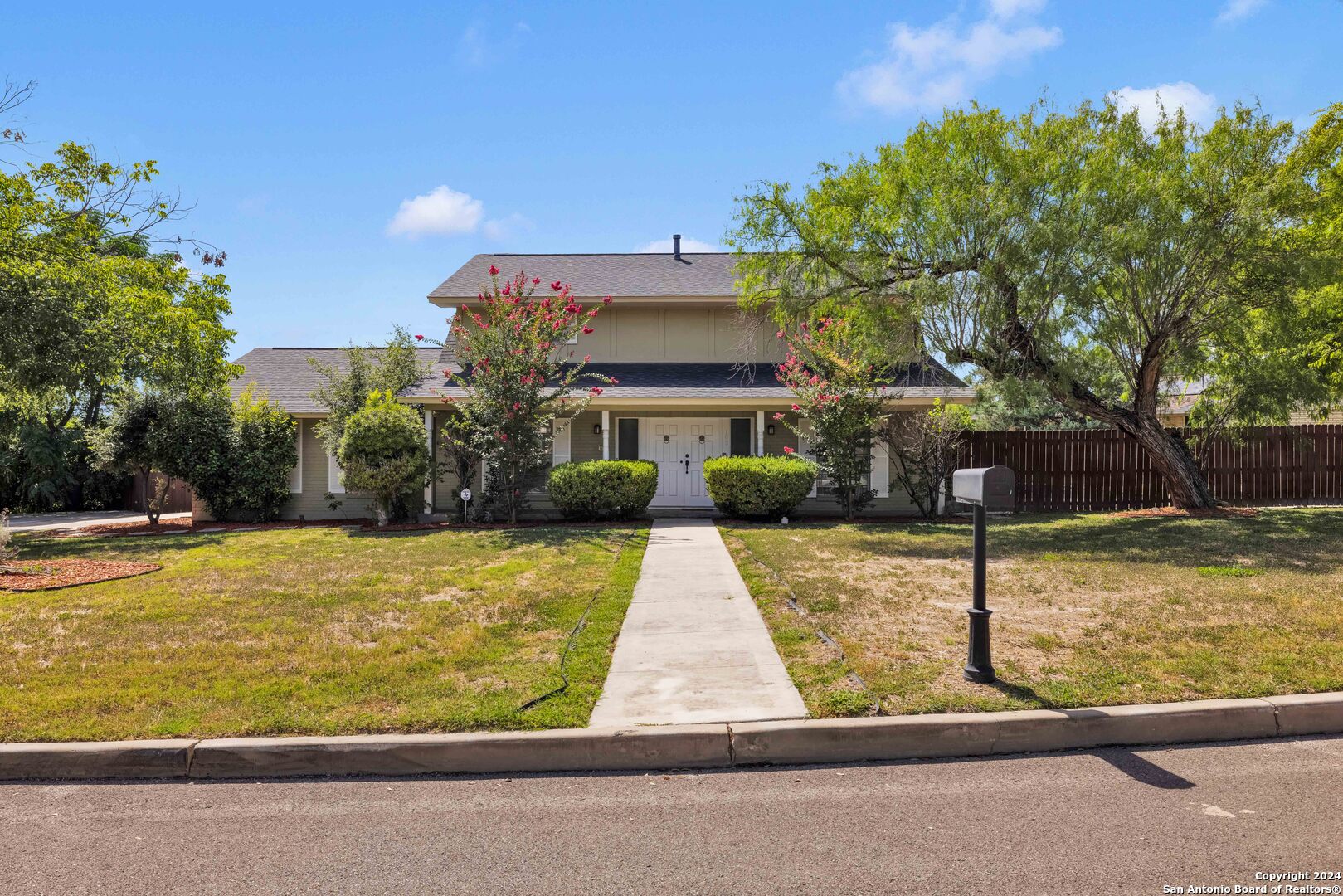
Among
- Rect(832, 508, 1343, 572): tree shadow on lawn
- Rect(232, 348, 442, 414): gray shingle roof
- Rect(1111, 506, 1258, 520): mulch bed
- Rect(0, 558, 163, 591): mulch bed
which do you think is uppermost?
Rect(232, 348, 442, 414): gray shingle roof

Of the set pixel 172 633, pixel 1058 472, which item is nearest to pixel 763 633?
pixel 172 633

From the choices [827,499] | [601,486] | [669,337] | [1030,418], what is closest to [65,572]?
[601,486]

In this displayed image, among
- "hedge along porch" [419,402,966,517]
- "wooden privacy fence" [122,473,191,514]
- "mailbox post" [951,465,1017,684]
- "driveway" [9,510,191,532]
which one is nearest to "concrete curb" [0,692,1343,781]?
"mailbox post" [951,465,1017,684]

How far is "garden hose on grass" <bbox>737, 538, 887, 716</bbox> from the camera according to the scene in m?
4.42

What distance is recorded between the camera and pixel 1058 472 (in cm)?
1684

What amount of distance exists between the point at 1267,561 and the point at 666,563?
6733mm

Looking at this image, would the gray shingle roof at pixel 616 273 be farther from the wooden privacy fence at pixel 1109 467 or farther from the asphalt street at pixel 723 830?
the asphalt street at pixel 723 830

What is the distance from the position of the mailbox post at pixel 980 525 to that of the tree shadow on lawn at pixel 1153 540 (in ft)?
17.5

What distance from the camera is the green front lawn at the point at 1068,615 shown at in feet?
15.3

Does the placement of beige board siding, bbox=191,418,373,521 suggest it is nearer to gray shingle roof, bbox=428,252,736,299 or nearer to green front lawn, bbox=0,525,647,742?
gray shingle roof, bbox=428,252,736,299

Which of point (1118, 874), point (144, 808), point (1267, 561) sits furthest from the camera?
point (1267, 561)

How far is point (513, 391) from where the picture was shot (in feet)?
45.5

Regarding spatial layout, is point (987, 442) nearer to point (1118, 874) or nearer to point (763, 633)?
point (763, 633)

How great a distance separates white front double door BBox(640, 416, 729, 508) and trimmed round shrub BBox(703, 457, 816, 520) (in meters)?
2.57
